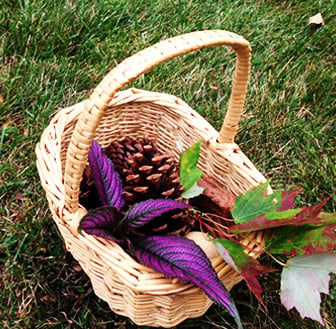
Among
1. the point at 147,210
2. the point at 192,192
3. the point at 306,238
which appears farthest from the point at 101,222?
the point at 306,238

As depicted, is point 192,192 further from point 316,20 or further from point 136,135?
point 316,20

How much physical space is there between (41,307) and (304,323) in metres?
0.59

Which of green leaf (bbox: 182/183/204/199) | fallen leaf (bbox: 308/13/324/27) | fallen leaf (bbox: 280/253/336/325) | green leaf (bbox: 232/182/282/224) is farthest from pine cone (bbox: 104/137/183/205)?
fallen leaf (bbox: 308/13/324/27)

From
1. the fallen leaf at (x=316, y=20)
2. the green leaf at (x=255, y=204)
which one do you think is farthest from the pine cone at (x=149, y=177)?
the fallen leaf at (x=316, y=20)

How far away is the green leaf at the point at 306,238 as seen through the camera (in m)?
0.89

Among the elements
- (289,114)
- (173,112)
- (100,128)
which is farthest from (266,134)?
(100,128)

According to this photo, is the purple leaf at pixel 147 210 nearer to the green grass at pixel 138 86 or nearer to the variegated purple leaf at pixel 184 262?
the variegated purple leaf at pixel 184 262

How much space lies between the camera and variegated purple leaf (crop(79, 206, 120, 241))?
0.84 metres

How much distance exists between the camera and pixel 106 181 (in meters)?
0.97

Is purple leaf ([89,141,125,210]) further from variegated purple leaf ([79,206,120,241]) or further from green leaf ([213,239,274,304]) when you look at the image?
green leaf ([213,239,274,304])

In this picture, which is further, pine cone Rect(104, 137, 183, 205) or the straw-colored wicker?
pine cone Rect(104, 137, 183, 205)

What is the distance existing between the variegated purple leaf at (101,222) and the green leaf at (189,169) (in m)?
0.16

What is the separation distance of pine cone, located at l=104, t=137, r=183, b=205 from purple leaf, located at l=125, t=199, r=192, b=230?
82mm

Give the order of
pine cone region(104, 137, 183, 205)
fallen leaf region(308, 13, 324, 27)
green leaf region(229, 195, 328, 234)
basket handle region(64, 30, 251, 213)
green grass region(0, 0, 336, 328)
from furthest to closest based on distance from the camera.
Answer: fallen leaf region(308, 13, 324, 27)
green grass region(0, 0, 336, 328)
pine cone region(104, 137, 183, 205)
green leaf region(229, 195, 328, 234)
basket handle region(64, 30, 251, 213)
